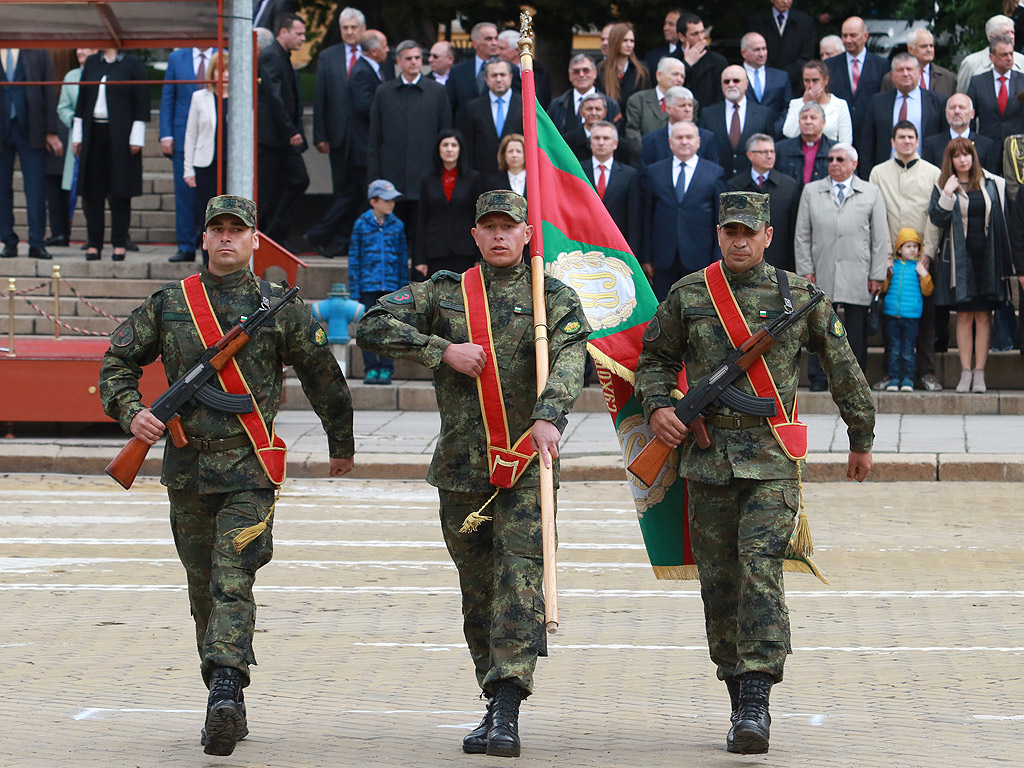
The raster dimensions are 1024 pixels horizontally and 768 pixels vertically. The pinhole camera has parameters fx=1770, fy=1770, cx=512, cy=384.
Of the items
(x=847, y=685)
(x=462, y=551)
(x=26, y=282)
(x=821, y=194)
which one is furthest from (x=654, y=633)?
(x=26, y=282)

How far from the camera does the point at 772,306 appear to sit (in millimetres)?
7012

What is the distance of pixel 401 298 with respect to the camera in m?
7.00

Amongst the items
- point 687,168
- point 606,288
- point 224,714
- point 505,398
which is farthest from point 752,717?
point 687,168

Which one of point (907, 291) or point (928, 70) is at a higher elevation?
point (928, 70)

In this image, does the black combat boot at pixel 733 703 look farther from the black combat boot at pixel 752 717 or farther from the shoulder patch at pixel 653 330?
the shoulder patch at pixel 653 330

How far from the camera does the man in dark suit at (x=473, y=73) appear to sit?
18.0 m

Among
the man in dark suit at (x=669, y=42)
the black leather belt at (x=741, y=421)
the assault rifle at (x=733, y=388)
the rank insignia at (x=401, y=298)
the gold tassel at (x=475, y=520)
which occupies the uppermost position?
the man in dark suit at (x=669, y=42)

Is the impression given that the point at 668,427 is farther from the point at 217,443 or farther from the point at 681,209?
the point at 681,209

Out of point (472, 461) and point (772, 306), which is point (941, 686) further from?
point (472, 461)

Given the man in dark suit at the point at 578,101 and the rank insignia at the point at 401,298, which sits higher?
the man in dark suit at the point at 578,101

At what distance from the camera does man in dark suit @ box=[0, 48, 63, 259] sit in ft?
63.0

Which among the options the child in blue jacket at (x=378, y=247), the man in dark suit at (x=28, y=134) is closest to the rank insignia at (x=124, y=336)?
the child in blue jacket at (x=378, y=247)

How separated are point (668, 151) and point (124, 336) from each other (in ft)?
33.3

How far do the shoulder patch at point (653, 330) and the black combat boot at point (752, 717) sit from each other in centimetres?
143
